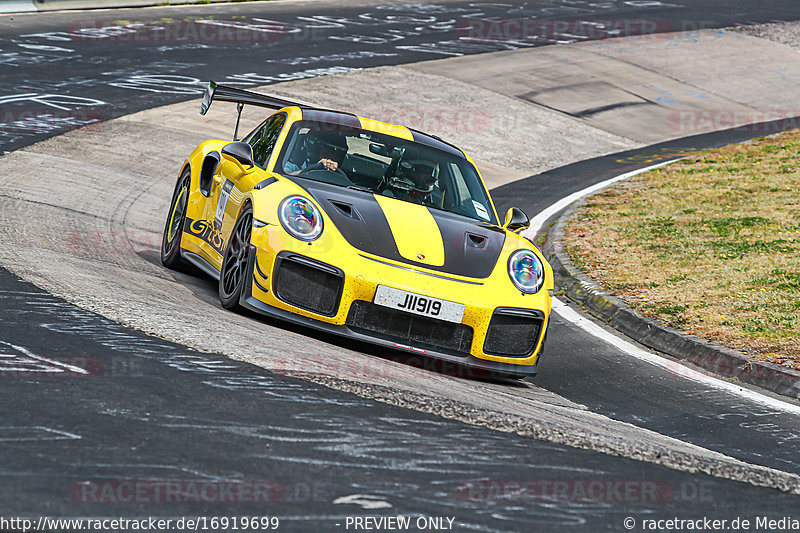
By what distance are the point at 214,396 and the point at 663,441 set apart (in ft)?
7.55

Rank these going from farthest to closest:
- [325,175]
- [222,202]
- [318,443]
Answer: [222,202] → [325,175] → [318,443]

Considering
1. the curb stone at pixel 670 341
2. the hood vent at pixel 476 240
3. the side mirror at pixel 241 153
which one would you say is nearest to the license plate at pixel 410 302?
the hood vent at pixel 476 240

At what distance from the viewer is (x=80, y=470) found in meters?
3.61

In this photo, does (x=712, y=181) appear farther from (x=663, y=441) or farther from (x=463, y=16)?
(x=463, y=16)

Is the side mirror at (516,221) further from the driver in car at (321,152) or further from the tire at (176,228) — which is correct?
the tire at (176,228)

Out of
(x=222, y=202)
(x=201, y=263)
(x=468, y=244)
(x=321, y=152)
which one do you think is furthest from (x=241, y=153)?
(x=468, y=244)

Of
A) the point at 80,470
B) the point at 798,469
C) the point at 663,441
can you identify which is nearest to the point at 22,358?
the point at 80,470

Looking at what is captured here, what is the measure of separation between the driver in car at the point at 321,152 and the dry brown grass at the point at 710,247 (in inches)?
115

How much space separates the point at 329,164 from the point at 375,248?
1275 millimetres

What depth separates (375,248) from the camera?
252 inches

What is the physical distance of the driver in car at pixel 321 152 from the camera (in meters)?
7.41

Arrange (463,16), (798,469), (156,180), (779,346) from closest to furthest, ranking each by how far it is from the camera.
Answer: (798,469) < (779,346) < (156,180) < (463,16)

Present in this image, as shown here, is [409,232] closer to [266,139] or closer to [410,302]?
[410,302]

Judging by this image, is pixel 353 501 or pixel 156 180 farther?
pixel 156 180
